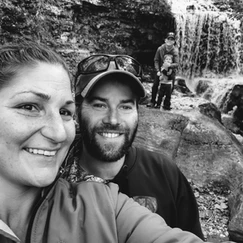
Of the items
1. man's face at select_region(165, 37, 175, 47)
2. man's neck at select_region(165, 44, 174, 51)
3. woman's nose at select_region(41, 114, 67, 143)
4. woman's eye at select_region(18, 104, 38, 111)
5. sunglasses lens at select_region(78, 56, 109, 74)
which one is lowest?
woman's nose at select_region(41, 114, 67, 143)

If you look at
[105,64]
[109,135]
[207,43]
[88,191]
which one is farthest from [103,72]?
[207,43]

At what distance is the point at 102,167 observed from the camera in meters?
1.92

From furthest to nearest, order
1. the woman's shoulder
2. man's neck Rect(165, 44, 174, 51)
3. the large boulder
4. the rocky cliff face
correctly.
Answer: the rocky cliff face
man's neck Rect(165, 44, 174, 51)
the large boulder
the woman's shoulder

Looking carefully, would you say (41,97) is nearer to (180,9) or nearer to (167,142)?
(167,142)

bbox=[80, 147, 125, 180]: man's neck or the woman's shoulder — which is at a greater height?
the woman's shoulder

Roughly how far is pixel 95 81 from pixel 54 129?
2.42 ft

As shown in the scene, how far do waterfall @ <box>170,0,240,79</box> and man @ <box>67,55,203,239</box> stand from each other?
1283cm

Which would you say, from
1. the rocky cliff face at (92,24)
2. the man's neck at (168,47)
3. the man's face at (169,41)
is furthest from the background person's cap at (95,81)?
the rocky cliff face at (92,24)

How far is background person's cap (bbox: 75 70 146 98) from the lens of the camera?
6.11 ft

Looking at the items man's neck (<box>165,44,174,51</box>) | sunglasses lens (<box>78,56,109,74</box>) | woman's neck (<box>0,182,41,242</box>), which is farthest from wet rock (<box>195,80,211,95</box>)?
woman's neck (<box>0,182,41,242</box>)

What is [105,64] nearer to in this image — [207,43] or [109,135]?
[109,135]

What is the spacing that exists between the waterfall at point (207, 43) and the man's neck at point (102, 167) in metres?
13.0

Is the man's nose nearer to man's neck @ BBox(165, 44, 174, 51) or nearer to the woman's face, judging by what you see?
the woman's face

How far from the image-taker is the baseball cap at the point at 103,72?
1885 mm
